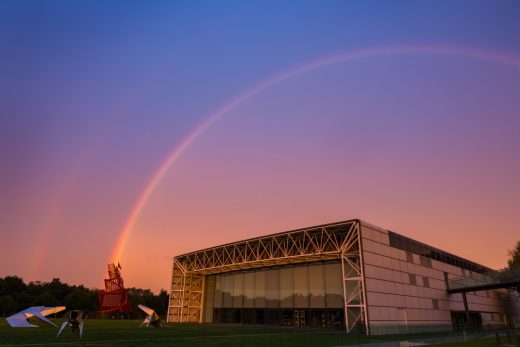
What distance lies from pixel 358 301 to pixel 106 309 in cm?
6103

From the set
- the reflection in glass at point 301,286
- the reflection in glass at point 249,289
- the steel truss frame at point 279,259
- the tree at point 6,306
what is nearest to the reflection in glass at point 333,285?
the steel truss frame at point 279,259

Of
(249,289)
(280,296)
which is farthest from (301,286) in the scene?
(249,289)

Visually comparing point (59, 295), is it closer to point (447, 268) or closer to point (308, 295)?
point (308, 295)

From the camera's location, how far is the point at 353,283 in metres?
39.6

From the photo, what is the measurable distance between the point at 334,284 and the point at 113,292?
54774mm

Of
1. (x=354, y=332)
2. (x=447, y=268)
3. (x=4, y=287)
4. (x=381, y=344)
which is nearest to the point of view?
(x=381, y=344)

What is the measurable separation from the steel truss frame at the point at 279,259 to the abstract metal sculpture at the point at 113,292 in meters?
21.6

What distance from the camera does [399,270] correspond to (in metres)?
42.2

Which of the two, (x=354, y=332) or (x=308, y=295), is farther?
(x=308, y=295)

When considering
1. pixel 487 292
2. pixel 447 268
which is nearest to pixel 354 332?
pixel 447 268

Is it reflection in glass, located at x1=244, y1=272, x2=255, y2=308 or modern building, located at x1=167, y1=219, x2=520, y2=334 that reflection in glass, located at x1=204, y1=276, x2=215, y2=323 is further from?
reflection in glass, located at x1=244, y1=272, x2=255, y2=308

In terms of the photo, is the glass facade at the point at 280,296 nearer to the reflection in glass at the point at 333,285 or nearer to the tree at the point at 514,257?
the reflection in glass at the point at 333,285

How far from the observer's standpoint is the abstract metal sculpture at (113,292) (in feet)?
255

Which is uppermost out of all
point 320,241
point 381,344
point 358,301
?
point 320,241
